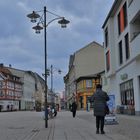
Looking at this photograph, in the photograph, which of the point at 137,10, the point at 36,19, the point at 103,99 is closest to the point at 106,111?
the point at 103,99

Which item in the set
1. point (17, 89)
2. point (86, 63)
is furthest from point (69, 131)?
point (17, 89)

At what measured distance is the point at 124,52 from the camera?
4334 centimetres

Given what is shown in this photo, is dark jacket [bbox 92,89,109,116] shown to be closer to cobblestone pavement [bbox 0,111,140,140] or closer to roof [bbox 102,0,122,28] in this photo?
cobblestone pavement [bbox 0,111,140,140]

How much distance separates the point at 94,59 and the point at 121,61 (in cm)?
5356

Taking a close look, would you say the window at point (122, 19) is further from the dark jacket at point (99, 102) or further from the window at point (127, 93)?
the dark jacket at point (99, 102)

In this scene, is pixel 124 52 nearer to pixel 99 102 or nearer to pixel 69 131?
pixel 69 131

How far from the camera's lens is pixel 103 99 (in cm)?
1593

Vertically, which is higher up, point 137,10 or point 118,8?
point 118,8

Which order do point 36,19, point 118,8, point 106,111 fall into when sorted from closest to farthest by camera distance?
point 106,111
point 36,19
point 118,8

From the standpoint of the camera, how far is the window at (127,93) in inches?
1606

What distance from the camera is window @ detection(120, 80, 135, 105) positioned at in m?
40.8

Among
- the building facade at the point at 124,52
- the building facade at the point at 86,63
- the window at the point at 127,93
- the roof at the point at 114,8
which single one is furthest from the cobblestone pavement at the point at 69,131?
the building facade at the point at 86,63

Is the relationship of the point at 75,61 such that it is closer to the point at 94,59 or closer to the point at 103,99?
the point at 94,59

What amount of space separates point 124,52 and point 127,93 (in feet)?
14.5
